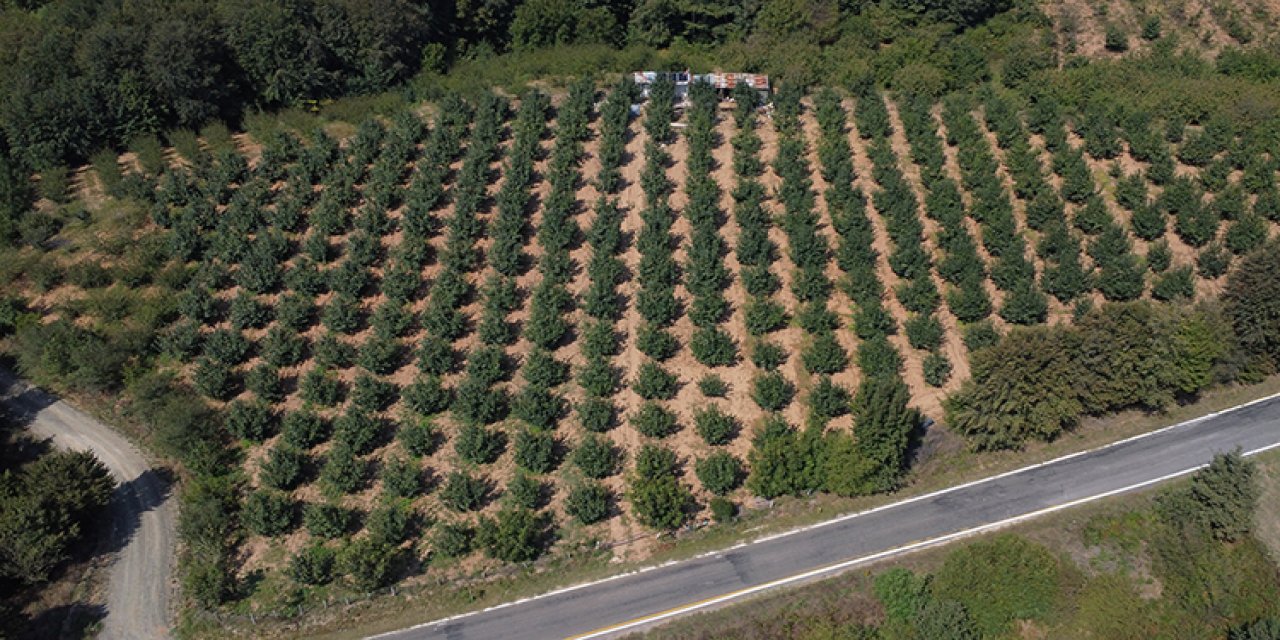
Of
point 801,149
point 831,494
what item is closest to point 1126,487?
point 831,494

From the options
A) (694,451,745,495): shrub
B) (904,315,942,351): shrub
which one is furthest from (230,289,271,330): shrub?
(904,315,942,351): shrub

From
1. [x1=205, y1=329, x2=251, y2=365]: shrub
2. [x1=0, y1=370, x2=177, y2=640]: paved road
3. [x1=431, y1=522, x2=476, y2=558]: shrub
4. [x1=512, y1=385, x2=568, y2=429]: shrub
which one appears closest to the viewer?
[x1=0, y1=370, x2=177, y2=640]: paved road

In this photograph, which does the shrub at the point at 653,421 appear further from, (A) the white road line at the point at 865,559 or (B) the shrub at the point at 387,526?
Answer: (B) the shrub at the point at 387,526

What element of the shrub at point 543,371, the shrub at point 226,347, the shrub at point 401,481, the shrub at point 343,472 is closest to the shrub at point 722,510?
the shrub at point 543,371

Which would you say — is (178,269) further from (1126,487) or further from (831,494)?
(1126,487)

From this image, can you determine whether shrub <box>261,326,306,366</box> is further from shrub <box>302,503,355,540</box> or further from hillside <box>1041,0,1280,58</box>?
hillside <box>1041,0,1280,58</box>

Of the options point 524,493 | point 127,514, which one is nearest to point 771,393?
point 524,493
